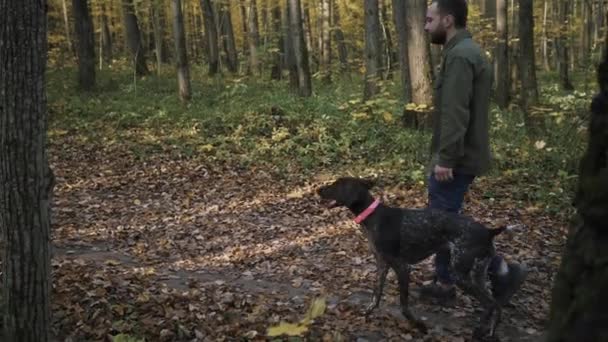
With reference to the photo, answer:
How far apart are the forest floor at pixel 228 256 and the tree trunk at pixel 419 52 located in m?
2.71

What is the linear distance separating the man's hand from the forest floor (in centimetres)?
144

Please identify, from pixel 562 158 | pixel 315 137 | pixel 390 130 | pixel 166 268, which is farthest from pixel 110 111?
pixel 562 158

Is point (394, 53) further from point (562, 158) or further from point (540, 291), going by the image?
point (540, 291)

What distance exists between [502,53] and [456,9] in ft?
45.7

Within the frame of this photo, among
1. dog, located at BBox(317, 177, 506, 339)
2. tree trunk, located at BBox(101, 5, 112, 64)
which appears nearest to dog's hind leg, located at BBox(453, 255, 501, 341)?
dog, located at BBox(317, 177, 506, 339)

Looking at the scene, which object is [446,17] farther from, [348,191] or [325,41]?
[325,41]

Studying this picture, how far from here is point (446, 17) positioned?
15.6 ft

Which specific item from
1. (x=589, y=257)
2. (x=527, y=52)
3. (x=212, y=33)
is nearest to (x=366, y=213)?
(x=589, y=257)

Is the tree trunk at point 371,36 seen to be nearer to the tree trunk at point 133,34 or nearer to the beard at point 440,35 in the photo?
the beard at point 440,35

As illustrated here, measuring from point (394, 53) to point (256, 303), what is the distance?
31.3 m

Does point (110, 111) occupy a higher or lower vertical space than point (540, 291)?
higher

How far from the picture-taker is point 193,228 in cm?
859

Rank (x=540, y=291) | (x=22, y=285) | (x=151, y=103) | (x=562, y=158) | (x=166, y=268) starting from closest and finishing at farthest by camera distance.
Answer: (x=22, y=285) → (x=540, y=291) → (x=166, y=268) → (x=562, y=158) → (x=151, y=103)

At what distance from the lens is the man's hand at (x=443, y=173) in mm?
4836
